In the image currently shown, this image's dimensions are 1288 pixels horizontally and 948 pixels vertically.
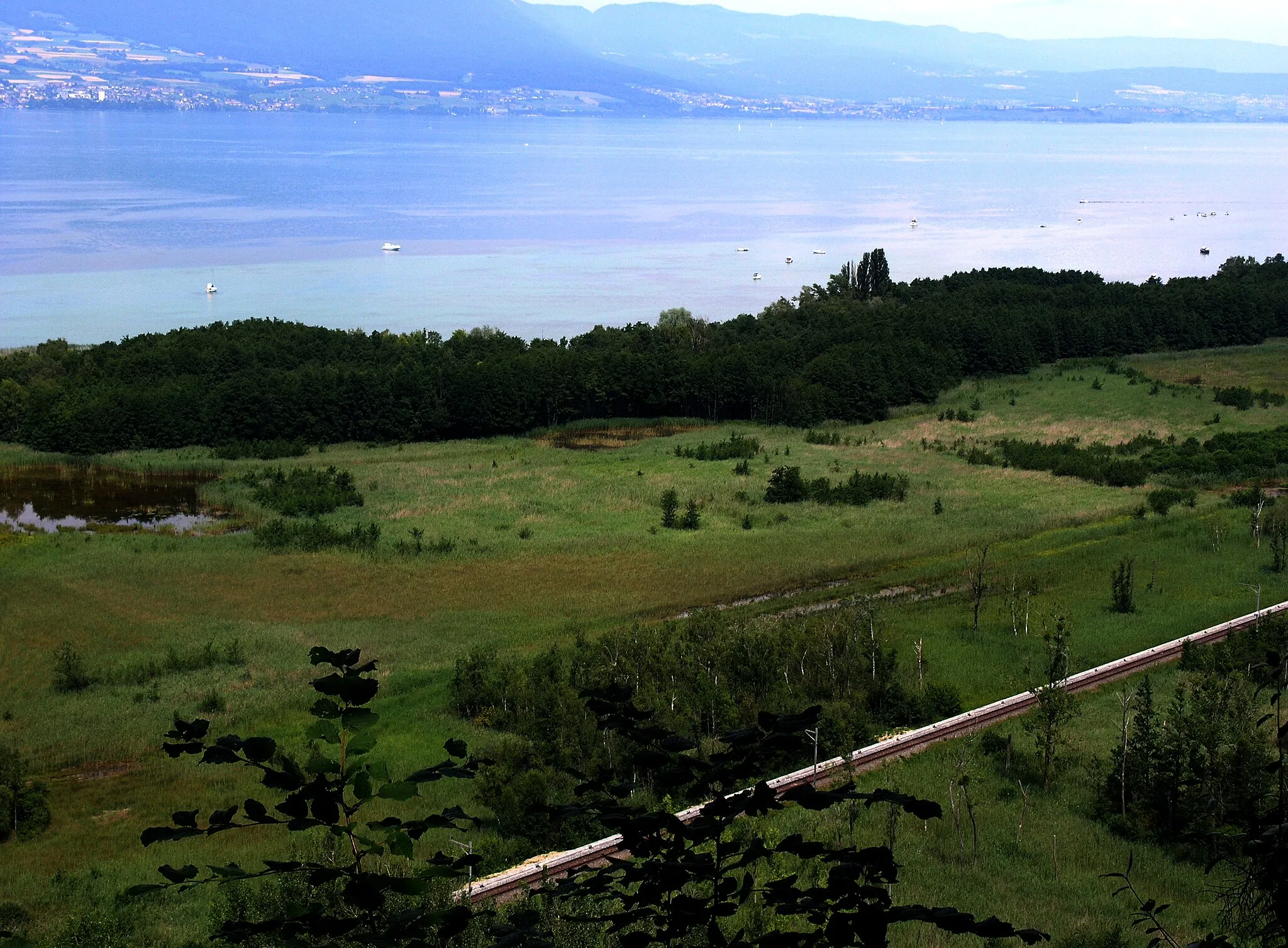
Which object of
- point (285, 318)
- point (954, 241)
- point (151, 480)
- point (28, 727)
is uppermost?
point (954, 241)

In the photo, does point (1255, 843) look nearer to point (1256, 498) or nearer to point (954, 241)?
point (1256, 498)

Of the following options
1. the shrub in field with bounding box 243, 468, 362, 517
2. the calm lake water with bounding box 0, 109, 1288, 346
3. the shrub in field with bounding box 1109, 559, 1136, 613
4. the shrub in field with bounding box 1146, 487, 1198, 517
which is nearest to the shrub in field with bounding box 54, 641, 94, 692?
the shrub in field with bounding box 243, 468, 362, 517

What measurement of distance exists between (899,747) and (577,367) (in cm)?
3847

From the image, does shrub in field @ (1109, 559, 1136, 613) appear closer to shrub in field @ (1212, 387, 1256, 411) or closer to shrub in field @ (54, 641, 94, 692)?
shrub in field @ (54, 641, 94, 692)

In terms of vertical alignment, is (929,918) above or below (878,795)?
below

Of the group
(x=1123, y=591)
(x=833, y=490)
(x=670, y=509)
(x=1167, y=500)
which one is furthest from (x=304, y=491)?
(x=1167, y=500)

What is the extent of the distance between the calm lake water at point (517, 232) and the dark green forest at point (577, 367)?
13236mm

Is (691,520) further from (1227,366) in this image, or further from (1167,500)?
(1227,366)

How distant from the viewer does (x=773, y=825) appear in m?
14.2

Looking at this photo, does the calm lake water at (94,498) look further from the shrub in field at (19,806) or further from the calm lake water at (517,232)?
the calm lake water at (517,232)

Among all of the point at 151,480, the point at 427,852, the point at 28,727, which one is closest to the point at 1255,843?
the point at 427,852

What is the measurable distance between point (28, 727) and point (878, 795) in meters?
21.6

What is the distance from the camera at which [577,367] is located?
54.7m

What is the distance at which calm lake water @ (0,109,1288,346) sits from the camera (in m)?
78.9
